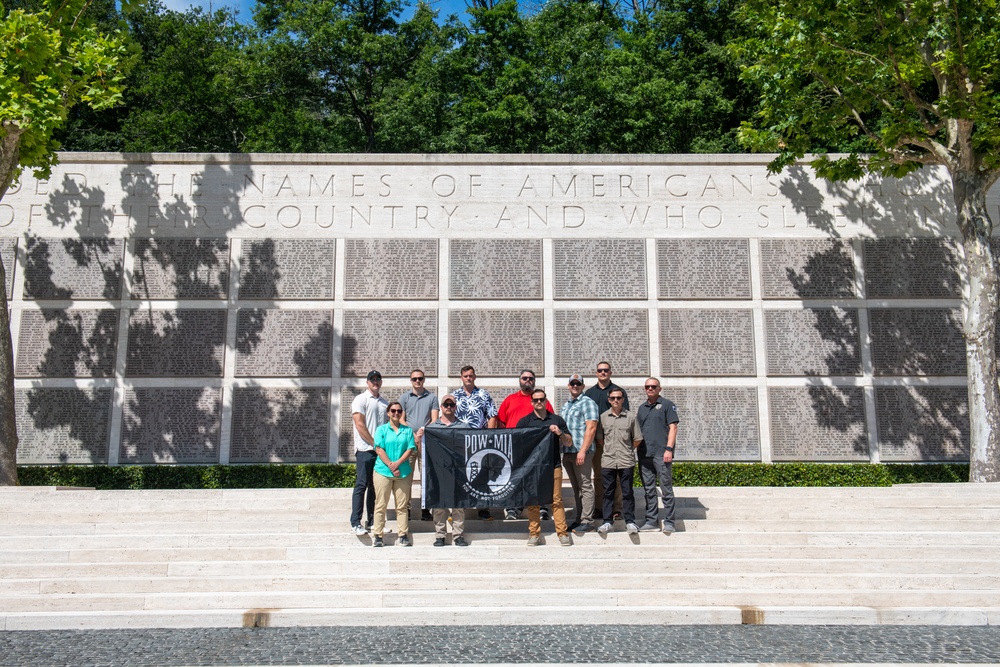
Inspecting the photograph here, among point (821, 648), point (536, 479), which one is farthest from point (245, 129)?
point (821, 648)

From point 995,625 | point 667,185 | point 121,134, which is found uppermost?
point 121,134

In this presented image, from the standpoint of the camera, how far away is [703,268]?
15484mm

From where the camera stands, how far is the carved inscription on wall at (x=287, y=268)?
600 inches

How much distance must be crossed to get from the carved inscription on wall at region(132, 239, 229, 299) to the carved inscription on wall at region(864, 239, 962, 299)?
41.4ft

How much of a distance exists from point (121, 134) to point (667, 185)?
63.8 feet

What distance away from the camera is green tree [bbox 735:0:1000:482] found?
12.2 meters

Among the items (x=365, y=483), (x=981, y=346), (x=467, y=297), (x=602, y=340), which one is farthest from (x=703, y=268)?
(x=365, y=483)

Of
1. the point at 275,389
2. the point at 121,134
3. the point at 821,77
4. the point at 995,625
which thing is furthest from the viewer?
the point at 121,134

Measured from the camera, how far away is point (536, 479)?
31.5 ft

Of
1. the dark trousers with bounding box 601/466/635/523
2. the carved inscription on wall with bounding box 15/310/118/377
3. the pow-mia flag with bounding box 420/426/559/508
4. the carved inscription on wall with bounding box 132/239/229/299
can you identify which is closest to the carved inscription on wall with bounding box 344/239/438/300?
the carved inscription on wall with bounding box 132/239/229/299

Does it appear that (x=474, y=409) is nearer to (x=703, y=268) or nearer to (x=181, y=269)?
(x=703, y=268)

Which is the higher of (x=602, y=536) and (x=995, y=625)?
(x=602, y=536)

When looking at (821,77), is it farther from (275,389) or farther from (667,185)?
(275,389)

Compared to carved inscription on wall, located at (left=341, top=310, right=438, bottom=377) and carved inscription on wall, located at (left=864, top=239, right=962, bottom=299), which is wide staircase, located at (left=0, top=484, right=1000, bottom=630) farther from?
→ carved inscription on wall, located at (left=864, top=239, right=962, bottom=299)
